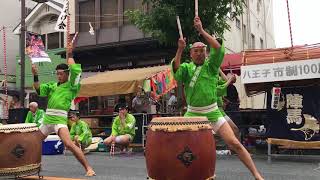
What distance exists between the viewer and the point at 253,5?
27297 millimetres

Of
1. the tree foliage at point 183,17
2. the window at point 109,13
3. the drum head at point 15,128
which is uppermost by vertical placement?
the window at point 109,13

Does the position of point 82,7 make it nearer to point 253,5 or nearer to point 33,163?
point 253,5

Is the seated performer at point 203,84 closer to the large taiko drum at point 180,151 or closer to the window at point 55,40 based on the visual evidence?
the large taiko drum at point 180,151

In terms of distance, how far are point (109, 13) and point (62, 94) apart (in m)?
15.9

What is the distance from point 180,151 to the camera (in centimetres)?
472

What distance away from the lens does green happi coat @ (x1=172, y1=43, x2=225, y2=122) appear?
18.7 ft

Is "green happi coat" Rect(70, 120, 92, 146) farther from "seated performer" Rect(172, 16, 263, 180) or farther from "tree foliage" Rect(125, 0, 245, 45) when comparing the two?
"seated performer" Rect(172, 16, 263, 180)

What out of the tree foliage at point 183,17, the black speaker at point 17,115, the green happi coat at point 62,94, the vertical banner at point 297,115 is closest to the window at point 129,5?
the black speaker at point 17,115

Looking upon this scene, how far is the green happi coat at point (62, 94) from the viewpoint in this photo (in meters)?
7.11

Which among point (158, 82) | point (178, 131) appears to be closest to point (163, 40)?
point (158, 82)

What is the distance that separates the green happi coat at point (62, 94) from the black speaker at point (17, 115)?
8.69 meters

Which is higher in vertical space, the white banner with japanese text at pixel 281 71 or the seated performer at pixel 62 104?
the white banner with japanese text at pixel 281 71

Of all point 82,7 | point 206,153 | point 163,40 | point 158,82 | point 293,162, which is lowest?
point 293,162

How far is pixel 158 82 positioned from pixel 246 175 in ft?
20.2
